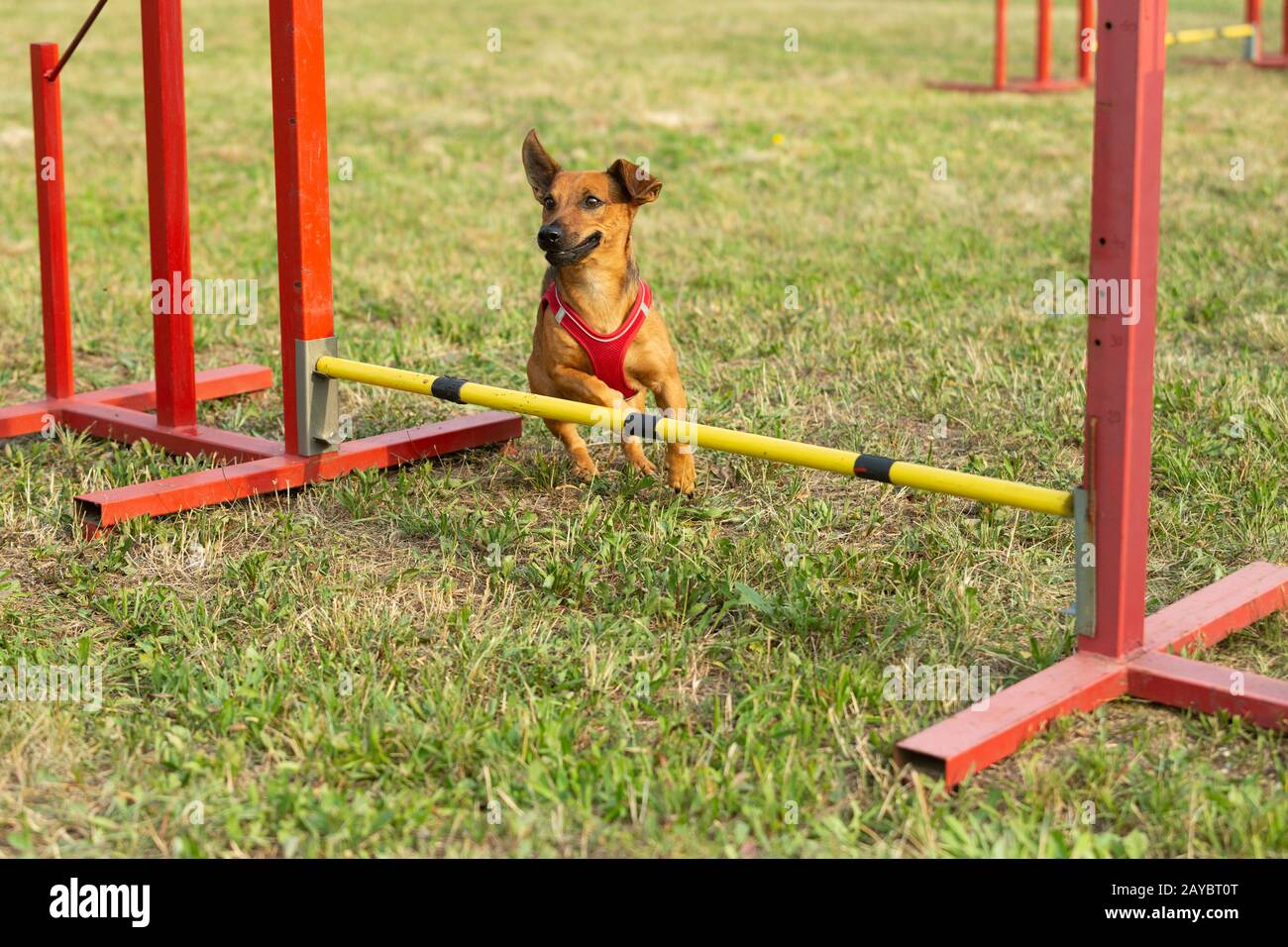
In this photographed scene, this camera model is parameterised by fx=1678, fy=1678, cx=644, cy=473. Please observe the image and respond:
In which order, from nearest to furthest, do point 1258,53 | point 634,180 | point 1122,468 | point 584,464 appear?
1. point 1122,468
2. point 634,180
3. point 584,464
4. point 1258,53

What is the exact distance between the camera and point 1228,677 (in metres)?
3.13

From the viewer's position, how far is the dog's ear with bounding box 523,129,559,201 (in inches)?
171

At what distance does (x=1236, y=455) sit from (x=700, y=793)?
92.3 inches

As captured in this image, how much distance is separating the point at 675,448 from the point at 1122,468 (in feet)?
4.79

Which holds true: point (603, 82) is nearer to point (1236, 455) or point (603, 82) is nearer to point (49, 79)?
point (49, 79)

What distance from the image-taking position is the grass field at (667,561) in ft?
9.21

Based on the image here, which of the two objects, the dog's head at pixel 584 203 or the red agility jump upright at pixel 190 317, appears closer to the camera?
the dog's head at pixel 584 203

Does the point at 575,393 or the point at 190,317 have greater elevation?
the point at 190,317

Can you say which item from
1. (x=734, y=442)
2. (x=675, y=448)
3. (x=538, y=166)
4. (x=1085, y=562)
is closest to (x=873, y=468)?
(x=734, y=442)

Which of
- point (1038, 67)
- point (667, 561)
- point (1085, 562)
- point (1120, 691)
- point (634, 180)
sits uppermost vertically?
point (1038, 67)

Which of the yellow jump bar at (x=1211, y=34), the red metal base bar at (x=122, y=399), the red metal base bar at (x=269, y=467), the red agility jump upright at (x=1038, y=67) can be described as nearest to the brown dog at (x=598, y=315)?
the red metal base bar at (x=269, y=467)

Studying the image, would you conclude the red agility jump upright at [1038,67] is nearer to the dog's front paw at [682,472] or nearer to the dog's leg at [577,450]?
the dog's leg at [577,450]

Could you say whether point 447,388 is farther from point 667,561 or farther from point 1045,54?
point 1045,54

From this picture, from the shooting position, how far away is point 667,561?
3912 millimetres
